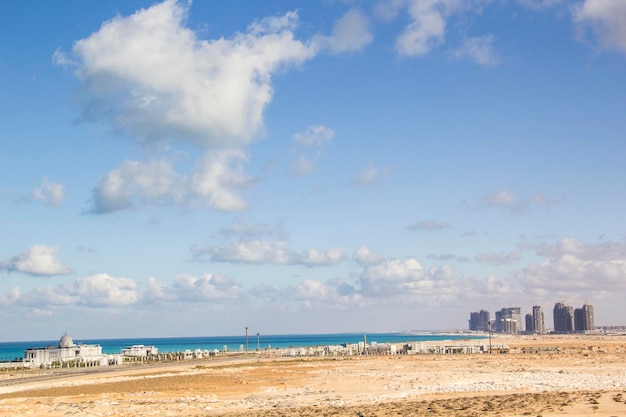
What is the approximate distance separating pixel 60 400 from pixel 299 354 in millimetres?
74579

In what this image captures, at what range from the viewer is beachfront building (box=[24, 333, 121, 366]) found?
92812mm

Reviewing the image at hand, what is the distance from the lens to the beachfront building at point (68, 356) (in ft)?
305

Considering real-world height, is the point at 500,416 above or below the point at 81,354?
above

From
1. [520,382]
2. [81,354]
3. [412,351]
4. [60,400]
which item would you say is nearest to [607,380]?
[520,382]

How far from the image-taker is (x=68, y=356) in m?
106

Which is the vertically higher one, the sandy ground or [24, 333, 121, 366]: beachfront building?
the sandy ground

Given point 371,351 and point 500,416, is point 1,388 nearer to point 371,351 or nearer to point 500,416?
point 500,416

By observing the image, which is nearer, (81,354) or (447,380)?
(447,380)

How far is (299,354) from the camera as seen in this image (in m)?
111

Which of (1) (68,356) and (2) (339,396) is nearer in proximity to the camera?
(2) (339,396)

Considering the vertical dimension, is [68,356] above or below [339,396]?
below

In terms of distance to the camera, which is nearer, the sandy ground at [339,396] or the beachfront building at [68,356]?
the sandy ground at [339,396]

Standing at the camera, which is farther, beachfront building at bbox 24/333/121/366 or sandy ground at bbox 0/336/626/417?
beachfront building at bbox 24/333/121/366

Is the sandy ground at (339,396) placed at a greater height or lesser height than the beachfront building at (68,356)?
greater
